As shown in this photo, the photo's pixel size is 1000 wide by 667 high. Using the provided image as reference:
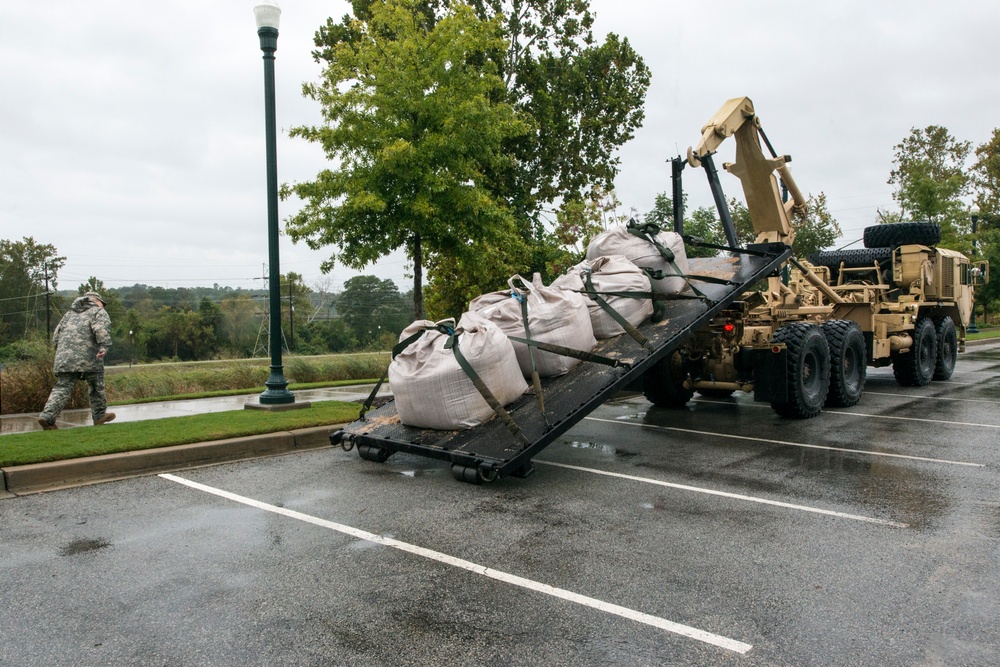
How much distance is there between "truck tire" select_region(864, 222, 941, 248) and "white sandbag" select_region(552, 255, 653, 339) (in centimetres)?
793

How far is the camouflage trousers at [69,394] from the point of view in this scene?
26.5ft

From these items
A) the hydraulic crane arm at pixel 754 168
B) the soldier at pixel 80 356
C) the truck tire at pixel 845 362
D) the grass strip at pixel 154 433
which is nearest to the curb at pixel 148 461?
the grass strip at pixel 154 433

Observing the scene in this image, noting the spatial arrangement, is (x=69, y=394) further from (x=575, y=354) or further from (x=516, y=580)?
(x=516, y=580)

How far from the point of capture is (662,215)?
22.5m

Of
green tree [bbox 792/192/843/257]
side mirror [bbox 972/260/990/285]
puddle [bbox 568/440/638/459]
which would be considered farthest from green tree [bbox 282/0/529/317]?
green tree [bbox 792/192/843/257]

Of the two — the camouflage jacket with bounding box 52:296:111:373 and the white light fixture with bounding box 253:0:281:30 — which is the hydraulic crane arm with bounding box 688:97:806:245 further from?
the camouflage jacket with bounding box 52:296:111:373

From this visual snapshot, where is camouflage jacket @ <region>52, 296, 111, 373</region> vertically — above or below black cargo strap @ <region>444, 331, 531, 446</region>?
above

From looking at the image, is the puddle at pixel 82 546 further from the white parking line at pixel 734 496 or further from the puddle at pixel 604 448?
the puddle at pixel 604 448

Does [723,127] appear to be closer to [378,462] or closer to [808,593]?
[378,462]

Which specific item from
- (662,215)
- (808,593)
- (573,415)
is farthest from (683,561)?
(662,215)

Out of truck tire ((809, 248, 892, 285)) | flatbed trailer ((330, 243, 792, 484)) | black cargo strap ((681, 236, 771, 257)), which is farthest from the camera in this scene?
truck tire ((809, 248, 892, 285))

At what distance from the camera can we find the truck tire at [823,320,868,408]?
9.91 metres

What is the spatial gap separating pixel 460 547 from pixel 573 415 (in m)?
1.75

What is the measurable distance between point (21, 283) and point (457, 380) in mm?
60655
